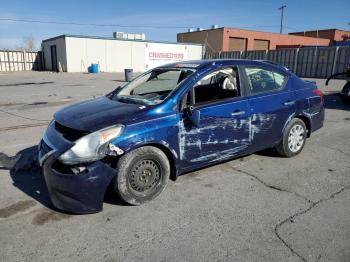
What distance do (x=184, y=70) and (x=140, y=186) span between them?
1.72 meters

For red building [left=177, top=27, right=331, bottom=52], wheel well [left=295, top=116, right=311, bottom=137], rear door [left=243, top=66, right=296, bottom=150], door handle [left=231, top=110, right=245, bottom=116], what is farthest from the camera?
red building [left=177, top=27, right=331, bottom=52]

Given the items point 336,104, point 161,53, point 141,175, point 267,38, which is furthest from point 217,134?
point 267,38

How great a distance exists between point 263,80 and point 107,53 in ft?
110

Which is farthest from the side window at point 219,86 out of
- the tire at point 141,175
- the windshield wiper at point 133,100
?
the tire at point 141,175

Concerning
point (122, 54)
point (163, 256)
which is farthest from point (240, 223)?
point (122, 54)

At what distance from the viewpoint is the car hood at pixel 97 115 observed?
3369mm

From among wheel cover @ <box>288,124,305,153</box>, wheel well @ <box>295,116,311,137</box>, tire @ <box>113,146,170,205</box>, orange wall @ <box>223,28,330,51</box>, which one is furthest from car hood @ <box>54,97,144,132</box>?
orange wall @ <box>223,28,330,51</box>

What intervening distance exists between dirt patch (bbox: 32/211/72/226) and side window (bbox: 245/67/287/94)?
2.97 metres

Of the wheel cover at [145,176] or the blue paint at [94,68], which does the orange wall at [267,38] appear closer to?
the blue paint at [94,68]

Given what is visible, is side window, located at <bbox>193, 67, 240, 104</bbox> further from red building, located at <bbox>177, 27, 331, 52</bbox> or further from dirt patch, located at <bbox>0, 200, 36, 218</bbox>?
red building, located at <bbox>177, 27, 331, 52</bbox>

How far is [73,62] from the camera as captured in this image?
33.7 m

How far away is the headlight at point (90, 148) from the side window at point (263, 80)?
7.45 feet

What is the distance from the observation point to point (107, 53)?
36.0 meters

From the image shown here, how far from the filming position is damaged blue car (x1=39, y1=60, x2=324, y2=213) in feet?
10.5
